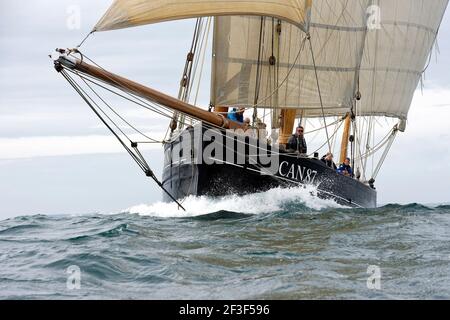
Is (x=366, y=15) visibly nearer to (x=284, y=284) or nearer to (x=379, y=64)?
(x=379, y=64)

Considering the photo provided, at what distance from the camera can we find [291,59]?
24.7m

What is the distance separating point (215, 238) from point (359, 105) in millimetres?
18702

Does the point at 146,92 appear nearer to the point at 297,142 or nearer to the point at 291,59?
the point at 297,142

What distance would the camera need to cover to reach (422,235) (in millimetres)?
15578

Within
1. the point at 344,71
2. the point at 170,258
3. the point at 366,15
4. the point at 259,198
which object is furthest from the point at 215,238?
the point at 366,15

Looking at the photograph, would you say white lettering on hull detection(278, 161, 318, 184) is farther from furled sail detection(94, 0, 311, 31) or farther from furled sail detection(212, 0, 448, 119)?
furled sail detection(94, 0, 311, 31)

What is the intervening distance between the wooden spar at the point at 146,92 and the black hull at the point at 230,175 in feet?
1.79

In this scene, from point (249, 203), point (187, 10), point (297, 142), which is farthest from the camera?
point (297, 142)

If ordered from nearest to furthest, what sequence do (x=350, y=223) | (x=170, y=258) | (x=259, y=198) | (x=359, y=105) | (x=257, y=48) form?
(x=170, y=258) → (x=350, y=223) → (x=259, y=198) → (x=257, y=48) → (x=359, y=105)

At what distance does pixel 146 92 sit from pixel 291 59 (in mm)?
7817

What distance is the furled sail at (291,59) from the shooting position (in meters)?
23.3

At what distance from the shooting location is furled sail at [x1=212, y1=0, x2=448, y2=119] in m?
23.4

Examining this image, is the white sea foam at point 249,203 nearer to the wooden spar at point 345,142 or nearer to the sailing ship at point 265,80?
the sailing ship at point 265,80

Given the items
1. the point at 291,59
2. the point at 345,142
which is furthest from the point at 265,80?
the point at 345,142
